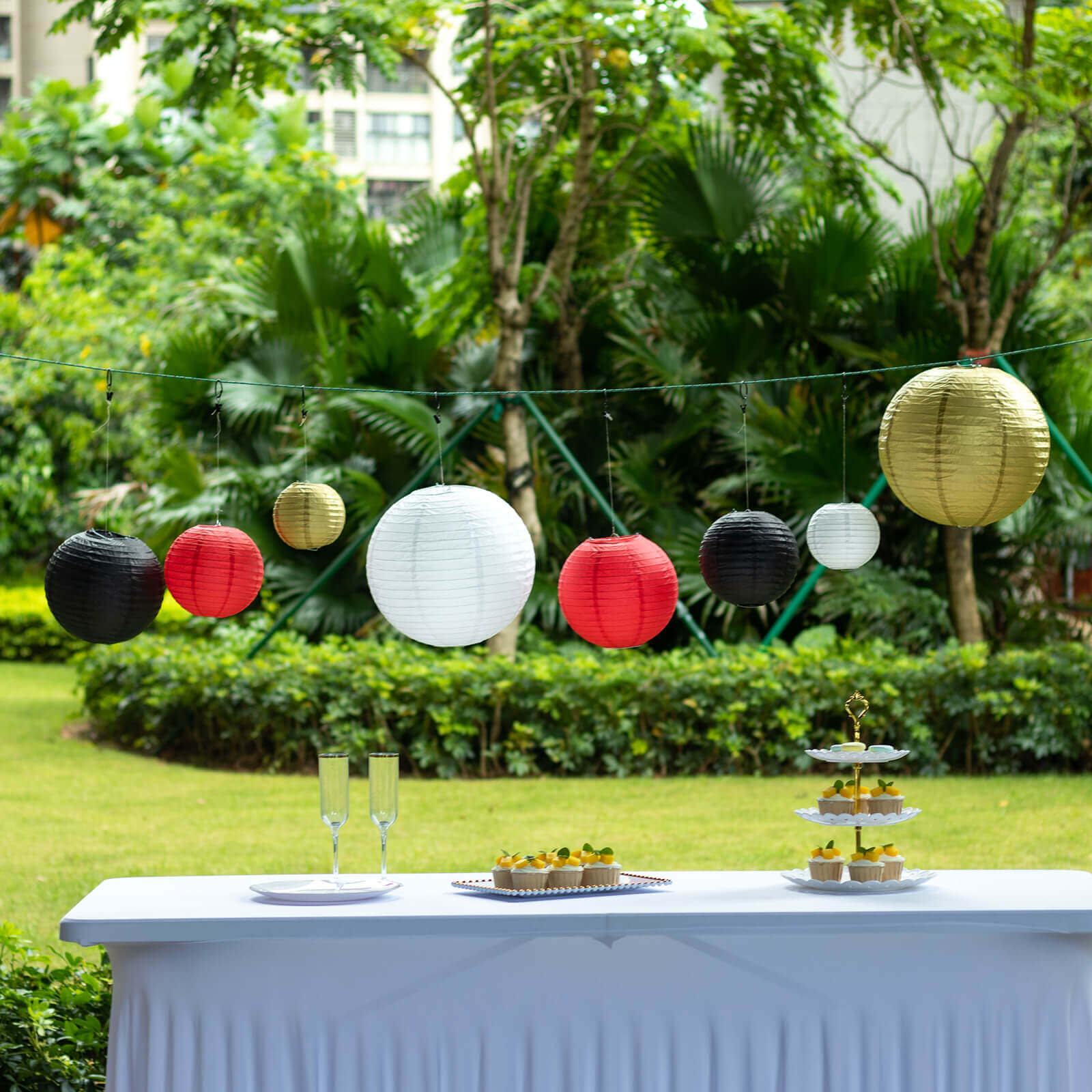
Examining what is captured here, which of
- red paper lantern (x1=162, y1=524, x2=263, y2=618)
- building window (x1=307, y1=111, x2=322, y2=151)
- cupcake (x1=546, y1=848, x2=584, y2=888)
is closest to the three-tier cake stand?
cupcake (x1=546, y1=848, x2=584, y2=888)

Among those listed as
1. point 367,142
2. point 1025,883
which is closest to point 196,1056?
point 1025,883

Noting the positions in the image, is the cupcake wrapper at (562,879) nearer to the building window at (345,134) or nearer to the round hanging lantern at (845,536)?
the round hanging lantern at (845,536)

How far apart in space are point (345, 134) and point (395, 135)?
4.51ft

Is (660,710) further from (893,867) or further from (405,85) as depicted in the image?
(405,85)

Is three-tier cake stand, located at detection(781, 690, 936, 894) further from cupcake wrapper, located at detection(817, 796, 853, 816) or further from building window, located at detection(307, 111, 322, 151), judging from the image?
building window, located at detection(307, 111, 322, 151)

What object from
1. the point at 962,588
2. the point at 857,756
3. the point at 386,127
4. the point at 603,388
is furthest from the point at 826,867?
the point at 386,127

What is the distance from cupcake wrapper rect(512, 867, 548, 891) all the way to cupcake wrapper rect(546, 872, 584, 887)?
0.04 meters

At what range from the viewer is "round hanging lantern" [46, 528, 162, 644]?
143 inches

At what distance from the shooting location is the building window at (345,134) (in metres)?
37.6

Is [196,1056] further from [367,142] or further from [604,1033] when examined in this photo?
[367,142]

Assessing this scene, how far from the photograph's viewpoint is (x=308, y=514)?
4.39 m

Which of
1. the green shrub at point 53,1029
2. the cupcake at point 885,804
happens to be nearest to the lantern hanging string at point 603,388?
the cupcake at point 885,804

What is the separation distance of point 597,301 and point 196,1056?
902 cm

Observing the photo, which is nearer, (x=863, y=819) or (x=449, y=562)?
(x=863, y=819)
